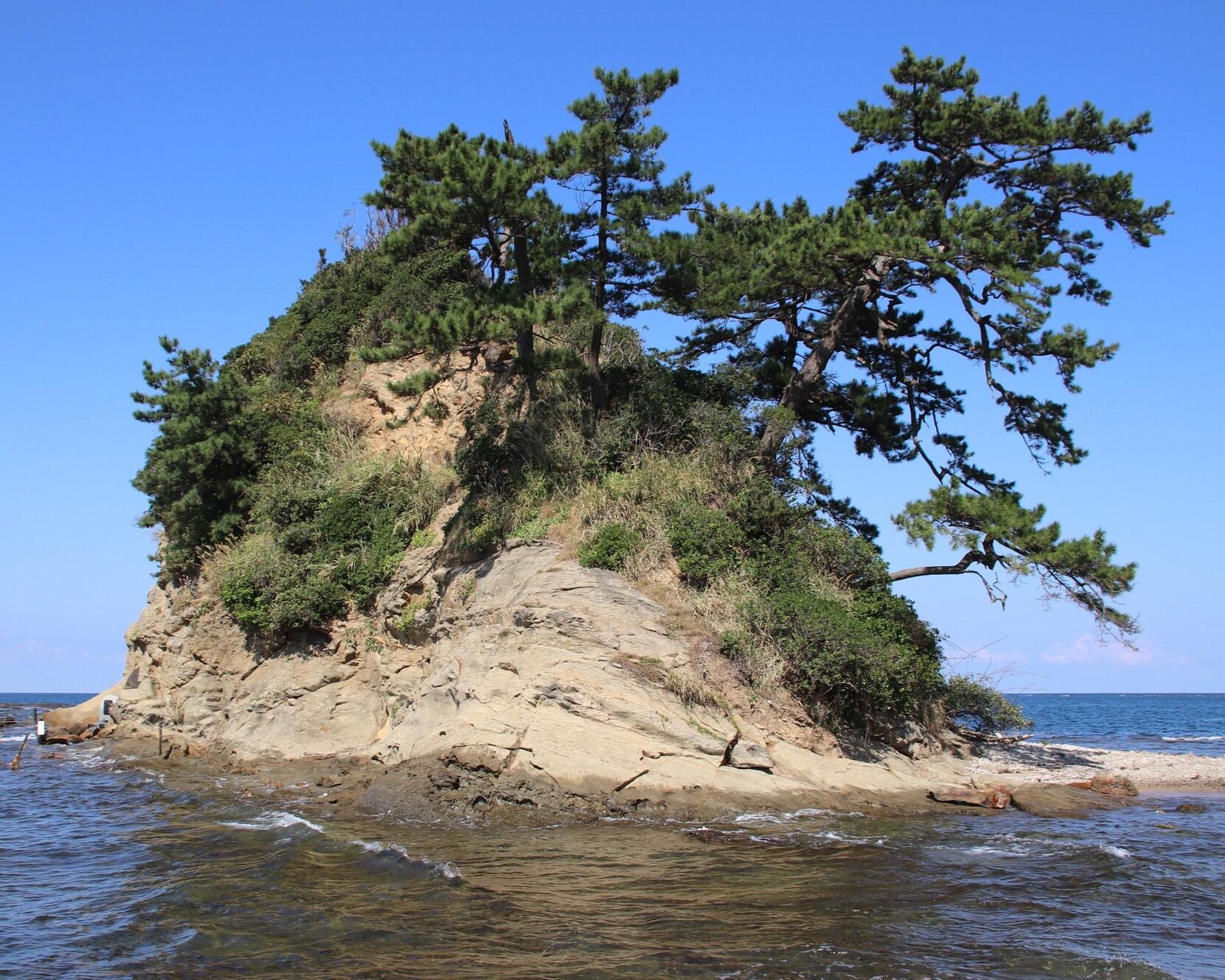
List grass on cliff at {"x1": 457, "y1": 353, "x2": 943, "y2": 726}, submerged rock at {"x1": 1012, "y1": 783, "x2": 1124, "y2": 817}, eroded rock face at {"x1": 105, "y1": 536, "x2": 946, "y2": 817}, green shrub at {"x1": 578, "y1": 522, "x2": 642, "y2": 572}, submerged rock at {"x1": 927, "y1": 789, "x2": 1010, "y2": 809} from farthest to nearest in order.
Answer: green shrub at {"x1": 578, "y1": 522, "x2": 642, "y2": 572} < grass on cliff at {"x1": 457, "y1": 353, "x2": 943, "y2": 726} < submerged rock at {"x1": 927, "y1": 789, "x2": 1010, "y2": 809} < submerged rock at {"x1": 1012, "y1": 783, "x2": 1124, "y2": 817} < eroded rock face at {"x1": 105, "y1": 536, "x2": 946, "y2": 817}

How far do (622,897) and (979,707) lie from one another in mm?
11632

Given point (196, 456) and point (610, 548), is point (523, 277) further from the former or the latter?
point (196, 456)

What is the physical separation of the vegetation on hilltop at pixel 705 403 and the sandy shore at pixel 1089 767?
118cm

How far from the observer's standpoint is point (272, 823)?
42.8 ft

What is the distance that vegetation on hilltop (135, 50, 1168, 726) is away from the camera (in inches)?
621

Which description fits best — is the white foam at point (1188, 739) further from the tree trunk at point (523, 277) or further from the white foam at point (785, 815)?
the tree trunk at point (523, 277)

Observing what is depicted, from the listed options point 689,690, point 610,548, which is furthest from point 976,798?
point 610,548

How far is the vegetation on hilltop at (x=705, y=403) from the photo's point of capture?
→ 15773 millimetres

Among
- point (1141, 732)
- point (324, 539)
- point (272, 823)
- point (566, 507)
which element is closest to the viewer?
point (272, 823)

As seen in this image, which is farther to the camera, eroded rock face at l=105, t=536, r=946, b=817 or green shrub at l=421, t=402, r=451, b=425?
green shrub at l=421, t=402, r=451, b=425

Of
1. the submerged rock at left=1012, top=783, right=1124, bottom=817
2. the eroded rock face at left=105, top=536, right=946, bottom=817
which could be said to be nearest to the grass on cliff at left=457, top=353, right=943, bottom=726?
the eroded rock face at left=105, top=536, right=946, bottom=817

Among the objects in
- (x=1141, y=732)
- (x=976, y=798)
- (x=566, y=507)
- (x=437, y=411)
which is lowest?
(x=1141, y=732)

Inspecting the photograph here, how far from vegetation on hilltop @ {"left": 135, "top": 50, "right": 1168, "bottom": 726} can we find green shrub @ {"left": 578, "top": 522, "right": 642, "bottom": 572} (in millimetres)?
40

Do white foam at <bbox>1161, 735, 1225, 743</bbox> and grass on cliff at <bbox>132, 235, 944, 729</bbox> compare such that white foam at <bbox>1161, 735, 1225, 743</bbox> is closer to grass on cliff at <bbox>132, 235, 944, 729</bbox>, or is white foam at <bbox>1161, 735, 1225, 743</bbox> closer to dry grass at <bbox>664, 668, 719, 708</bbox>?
grass on cliff at <bbox>132, 235, 944, 729</bbox>
